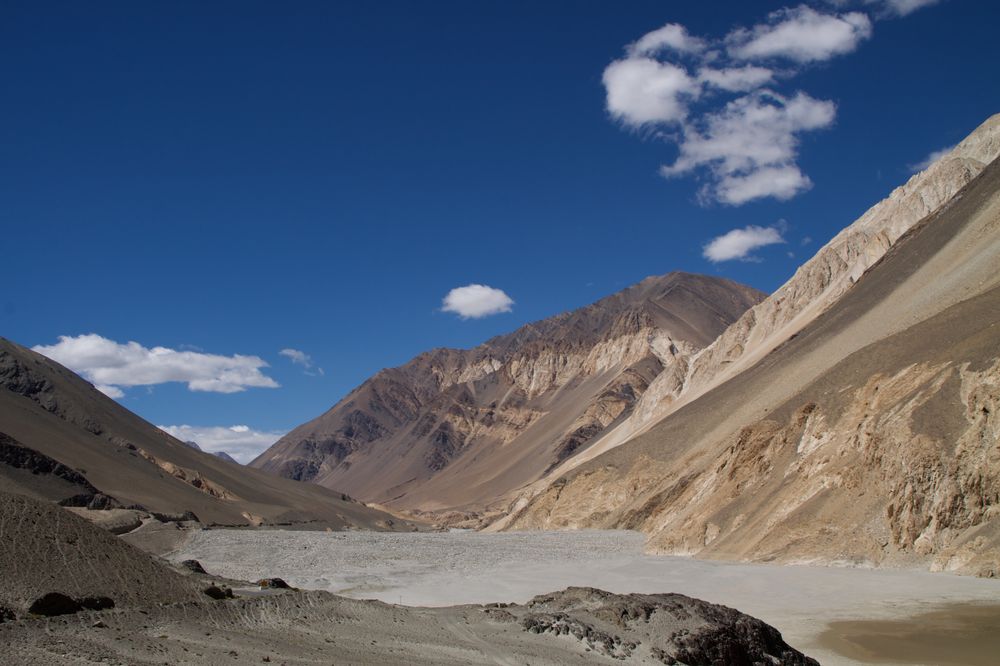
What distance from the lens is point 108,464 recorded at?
7531cm

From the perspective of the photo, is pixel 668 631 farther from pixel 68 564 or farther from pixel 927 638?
pixel 68 564

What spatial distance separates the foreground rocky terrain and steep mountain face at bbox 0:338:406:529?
4153 centimetres

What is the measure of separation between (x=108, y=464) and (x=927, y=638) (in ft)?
243

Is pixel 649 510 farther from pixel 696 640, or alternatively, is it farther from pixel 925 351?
pixel 696 640

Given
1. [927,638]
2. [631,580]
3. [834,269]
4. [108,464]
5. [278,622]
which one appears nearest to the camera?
[278,622]

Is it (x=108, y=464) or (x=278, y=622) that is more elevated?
(x=278, y=622)

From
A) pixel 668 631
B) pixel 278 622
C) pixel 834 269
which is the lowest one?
pixel 278 622

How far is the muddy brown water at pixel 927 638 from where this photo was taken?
16.0m

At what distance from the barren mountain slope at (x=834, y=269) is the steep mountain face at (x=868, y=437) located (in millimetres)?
493

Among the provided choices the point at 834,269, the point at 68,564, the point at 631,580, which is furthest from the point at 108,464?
the point at 834,269

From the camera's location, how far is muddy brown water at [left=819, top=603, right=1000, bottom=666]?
1600 centimetres

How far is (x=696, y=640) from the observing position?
13.9m

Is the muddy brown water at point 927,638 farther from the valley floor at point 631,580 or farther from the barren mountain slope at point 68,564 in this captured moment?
the barren mountain slope at point 68,564

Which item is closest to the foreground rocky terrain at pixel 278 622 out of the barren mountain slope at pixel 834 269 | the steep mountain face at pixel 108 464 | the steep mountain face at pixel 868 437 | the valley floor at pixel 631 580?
the valley floor at pixel 631 580
